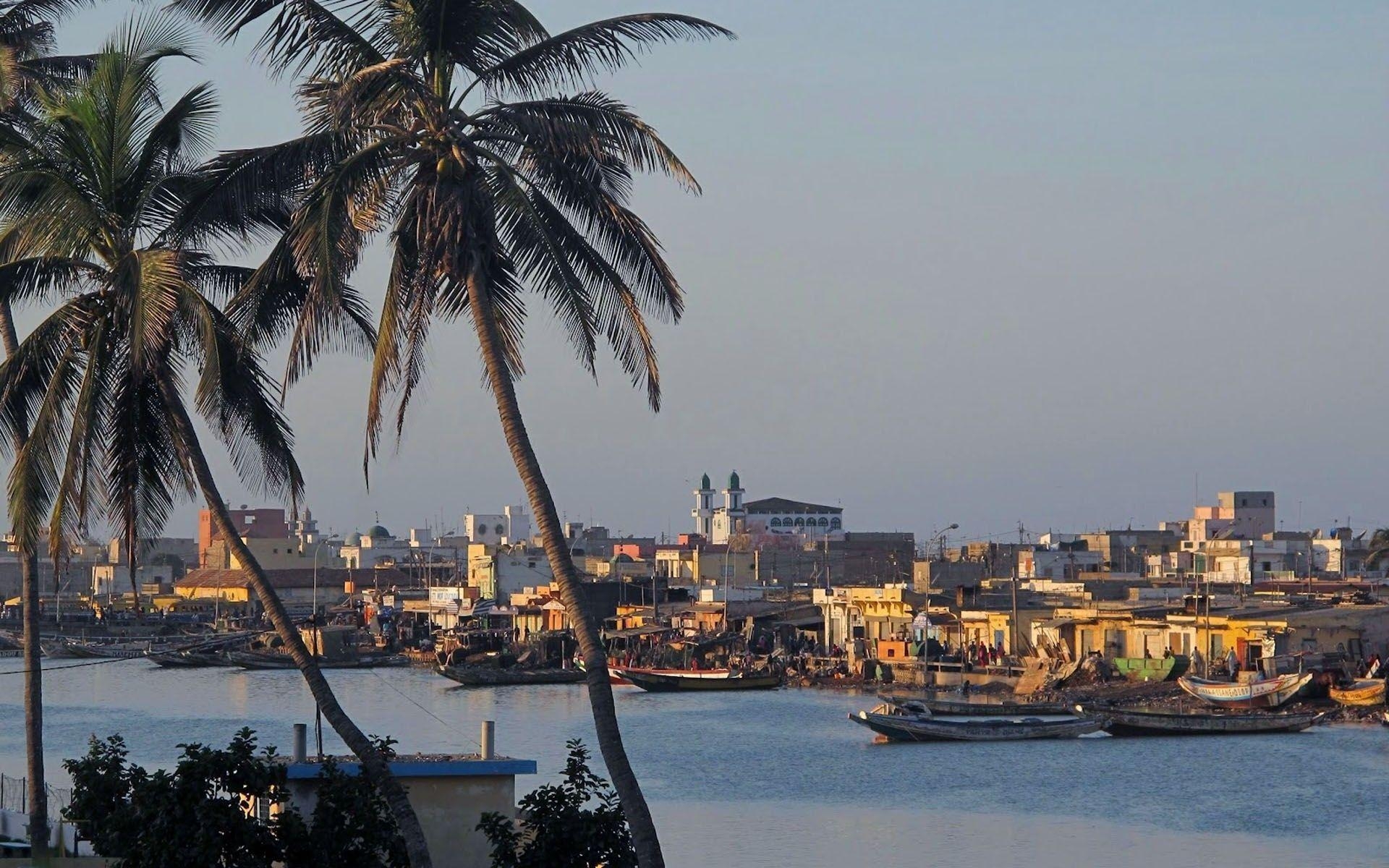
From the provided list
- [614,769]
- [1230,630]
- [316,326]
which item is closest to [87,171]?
[316,326]

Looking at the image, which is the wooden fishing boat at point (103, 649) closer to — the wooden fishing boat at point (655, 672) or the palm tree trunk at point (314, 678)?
the wooden fishing boat at point (655, 672)

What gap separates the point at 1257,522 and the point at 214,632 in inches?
2462

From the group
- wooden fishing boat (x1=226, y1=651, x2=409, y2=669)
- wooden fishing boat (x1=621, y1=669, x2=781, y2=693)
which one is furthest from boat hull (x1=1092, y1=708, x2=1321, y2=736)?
wooden fishing boat (x1=226, y1=651, x2=409, y2=669)

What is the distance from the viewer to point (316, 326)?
47.0 ft

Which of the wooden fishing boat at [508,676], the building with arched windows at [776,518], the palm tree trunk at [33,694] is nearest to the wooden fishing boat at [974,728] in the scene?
the wooden fishing boat at [508,676]

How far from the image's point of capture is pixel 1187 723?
49375 mm

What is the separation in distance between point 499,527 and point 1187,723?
110068 mm

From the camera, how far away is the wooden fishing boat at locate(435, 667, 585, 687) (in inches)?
3004

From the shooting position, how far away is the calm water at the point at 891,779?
32875mm

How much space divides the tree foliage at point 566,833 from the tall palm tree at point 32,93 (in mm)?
5786

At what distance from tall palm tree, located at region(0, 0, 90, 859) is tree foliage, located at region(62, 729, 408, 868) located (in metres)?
3.35

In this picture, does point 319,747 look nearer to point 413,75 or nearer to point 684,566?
point 413,75

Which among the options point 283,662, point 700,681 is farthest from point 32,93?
point 283,662

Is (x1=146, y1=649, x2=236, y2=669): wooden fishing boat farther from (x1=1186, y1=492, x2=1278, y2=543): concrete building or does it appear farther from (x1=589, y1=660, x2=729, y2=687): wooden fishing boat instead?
(x1=1186, y1=492, x2=1278, y2=543): concrete building
